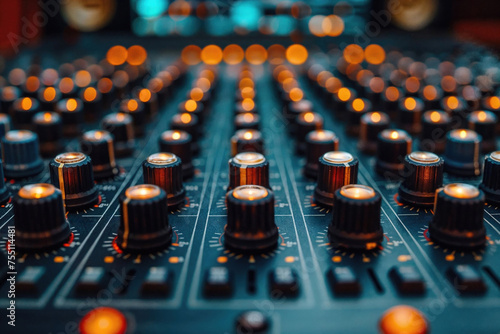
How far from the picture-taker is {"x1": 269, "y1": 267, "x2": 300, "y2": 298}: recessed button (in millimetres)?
1468

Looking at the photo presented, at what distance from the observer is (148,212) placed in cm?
171

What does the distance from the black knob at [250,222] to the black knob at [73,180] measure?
71 cm

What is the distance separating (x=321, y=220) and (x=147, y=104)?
2.08 metres

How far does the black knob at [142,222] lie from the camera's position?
170 cm

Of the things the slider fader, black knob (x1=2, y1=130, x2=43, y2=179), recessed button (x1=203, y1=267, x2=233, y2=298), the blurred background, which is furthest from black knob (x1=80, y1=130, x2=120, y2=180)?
the blurred background

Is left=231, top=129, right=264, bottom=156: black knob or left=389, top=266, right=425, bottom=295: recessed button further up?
left=231, top=129, right=264, bottom=156: black knob

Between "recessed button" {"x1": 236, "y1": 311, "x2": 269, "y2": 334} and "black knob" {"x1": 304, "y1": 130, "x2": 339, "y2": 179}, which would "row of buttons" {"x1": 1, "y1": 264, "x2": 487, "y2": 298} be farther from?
"black knob" {"x1": 304, "y1": 130, "x2": 339, "y2": 179}

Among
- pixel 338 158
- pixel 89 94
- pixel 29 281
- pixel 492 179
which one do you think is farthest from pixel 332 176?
pixel 89 94

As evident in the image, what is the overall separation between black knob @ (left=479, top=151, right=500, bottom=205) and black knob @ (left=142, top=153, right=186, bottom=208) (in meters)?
1.31

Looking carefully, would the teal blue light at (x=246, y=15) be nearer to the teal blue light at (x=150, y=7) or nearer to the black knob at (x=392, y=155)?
the teal blue light at (x=150, y=7)

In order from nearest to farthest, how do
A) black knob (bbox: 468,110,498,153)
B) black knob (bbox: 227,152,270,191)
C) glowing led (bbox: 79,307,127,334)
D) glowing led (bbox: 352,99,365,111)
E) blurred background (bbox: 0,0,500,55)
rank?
glowing led (bbox: 79,307,127,334)
black knob (bbox: 227,152,270,191)
black knob (bbox: 468,110,498,153)
glowing led (bbox: 352,99,365,111)
blurred background (bbox: 0,0,500,55)

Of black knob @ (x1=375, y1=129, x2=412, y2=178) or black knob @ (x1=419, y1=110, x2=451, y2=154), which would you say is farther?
black knob @ (x1=419, y1=110, x2=451, y2=154)

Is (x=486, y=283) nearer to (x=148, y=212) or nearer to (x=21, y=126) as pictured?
(x=148, y=212)

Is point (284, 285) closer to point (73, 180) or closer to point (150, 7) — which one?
point (73, 180)
